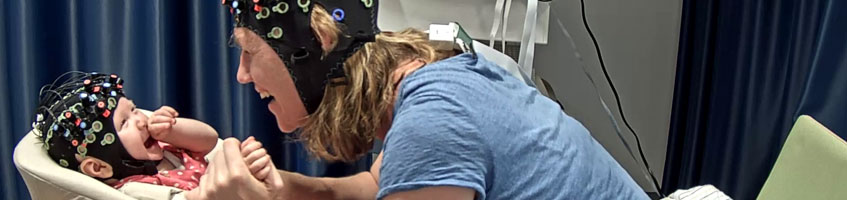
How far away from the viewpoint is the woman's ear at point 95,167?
138 centimetres

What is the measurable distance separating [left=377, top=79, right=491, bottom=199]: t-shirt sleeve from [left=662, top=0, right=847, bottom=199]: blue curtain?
3.25 feet

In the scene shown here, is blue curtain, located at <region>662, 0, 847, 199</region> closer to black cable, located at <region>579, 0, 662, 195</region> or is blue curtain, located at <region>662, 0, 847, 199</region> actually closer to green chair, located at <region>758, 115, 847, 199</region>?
black cable, located at <region>579, 0, 662, 195</region>

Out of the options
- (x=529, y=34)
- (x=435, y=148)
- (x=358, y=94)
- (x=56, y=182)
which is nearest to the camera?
(x=435, y=148)

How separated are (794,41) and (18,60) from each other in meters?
1.68

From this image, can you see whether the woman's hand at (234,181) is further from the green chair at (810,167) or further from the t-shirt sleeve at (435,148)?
the green chair at (810,167)

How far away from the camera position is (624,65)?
2381 mm

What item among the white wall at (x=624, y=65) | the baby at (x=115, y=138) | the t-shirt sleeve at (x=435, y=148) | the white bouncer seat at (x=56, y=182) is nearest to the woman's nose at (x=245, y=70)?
the t-shirt sleeve at (x=435, y=148)

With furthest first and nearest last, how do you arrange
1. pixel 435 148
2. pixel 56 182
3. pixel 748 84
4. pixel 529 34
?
pixel 748 84, pixel 529 34, pixel 56 182, pixel 435 148

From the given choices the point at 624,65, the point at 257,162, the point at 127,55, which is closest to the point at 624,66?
the point at 624,65

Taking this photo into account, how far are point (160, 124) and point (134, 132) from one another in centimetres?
5

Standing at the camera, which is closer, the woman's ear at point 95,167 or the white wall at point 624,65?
the woman's ear at point 95,167

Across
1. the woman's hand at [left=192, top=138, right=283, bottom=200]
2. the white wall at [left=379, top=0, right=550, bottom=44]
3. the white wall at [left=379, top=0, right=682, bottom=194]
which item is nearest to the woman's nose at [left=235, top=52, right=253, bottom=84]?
the woman's hand at [left=192, top=138, right=283, bottom=200]

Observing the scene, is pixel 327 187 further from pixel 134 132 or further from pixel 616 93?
pixel 616 93

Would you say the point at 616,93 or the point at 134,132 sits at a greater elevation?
the point at 134,132
